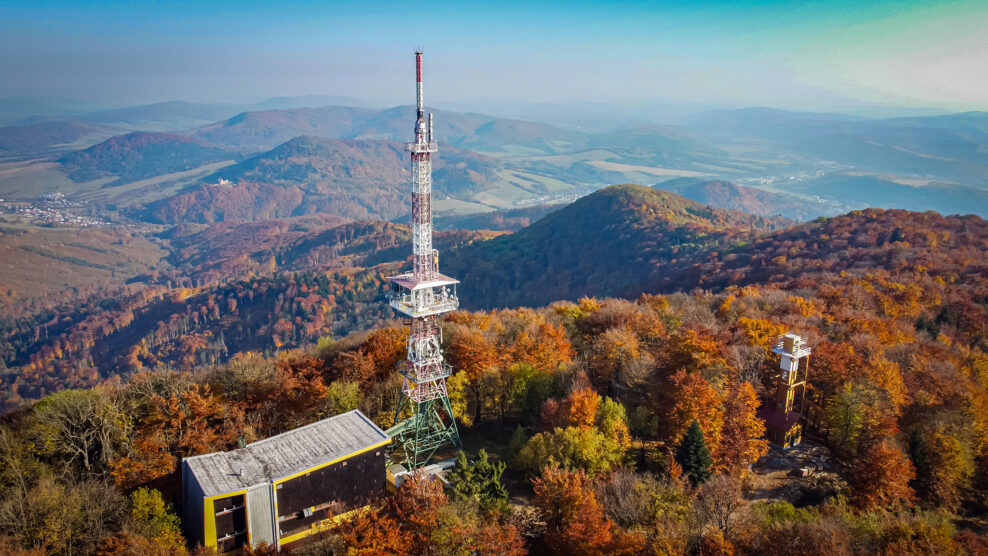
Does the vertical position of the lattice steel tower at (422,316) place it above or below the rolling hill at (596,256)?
above

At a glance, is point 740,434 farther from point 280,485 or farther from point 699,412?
point 280,485

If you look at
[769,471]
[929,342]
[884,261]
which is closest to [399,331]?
[769,471]

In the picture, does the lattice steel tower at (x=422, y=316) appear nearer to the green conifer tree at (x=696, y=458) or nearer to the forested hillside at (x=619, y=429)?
the forested hillside at (x=619, y=429)

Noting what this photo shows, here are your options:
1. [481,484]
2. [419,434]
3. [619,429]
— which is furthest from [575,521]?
[419,434]

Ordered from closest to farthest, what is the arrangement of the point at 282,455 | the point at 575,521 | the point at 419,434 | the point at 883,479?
the point at 575,521
the point at 883,479
the point at 282,455
the point at 419,434

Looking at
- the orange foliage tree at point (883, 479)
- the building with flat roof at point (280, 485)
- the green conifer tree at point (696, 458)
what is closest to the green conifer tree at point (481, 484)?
the building with flat roof at point (280, 485)

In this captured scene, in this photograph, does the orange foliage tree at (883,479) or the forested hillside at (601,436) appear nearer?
the forested hillside at (601,436)

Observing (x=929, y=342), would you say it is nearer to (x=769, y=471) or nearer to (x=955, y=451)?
(x=955, y=451)
